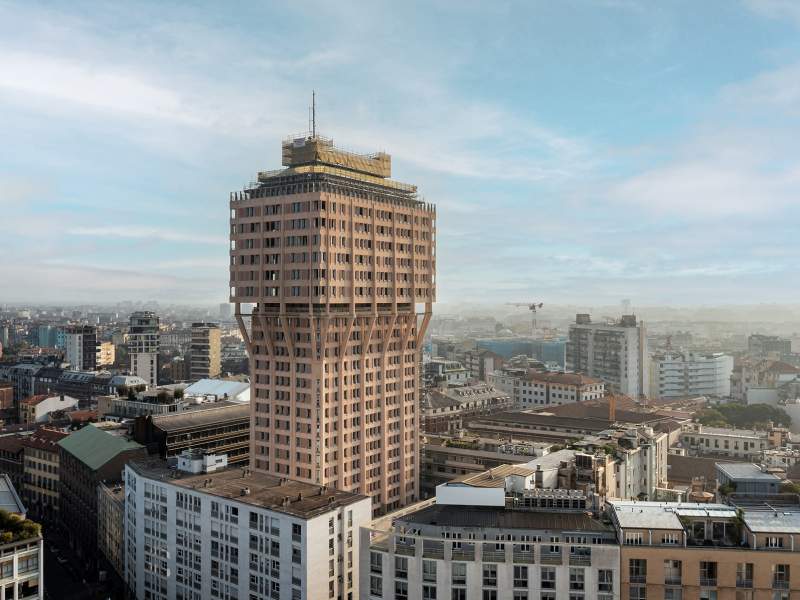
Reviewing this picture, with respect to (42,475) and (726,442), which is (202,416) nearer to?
(42,475)

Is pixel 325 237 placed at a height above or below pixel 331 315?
above

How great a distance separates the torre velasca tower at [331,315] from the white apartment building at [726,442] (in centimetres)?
7278

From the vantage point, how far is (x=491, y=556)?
58219 mm

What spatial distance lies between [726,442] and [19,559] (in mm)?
134308

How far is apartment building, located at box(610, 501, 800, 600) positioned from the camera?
54.8 metres

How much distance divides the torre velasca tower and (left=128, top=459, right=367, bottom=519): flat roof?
16197mm

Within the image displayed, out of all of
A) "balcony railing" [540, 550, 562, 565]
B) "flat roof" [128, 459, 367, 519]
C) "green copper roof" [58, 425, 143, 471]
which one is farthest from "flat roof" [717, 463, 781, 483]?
"green copper roof" [58, 425, 143, 471]

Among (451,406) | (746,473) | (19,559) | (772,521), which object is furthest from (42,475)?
(772,521)

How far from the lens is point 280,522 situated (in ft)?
225

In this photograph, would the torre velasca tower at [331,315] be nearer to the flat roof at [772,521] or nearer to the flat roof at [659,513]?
the flat roof at [659,513]

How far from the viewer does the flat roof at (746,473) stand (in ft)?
241

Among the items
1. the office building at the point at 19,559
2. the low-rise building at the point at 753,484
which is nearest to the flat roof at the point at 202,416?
the office building at the point at 19,559

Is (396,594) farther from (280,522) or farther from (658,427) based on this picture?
(658,427)

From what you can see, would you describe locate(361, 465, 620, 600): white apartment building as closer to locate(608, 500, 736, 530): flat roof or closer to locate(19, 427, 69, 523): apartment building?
locate(608, 500, 736, 530): flat roof
